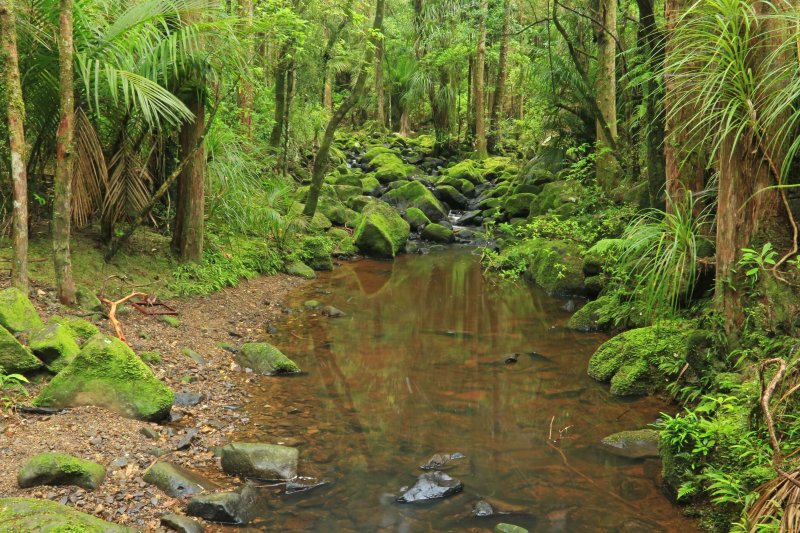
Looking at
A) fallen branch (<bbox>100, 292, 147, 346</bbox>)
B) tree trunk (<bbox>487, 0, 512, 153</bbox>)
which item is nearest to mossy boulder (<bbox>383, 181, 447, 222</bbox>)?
tree trunk (<bbox>487, 0, 512, 153</bbox>)

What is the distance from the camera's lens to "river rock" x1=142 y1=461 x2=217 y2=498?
402 cm

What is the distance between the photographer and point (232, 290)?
31.0 feet

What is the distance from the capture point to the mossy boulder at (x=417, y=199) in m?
18.2

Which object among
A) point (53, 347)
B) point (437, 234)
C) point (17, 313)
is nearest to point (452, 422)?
point (53, 347)

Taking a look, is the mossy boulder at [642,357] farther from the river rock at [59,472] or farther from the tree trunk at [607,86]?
the tree trunk at [607,86]

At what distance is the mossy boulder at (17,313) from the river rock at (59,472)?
5.56ft

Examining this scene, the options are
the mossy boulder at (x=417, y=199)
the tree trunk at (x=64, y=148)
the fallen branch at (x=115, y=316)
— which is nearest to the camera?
the tree trunk at (x=64, y=148)

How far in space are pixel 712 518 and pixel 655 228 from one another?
9.56 feet

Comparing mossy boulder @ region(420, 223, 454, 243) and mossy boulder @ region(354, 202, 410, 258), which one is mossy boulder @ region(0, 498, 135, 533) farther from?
mossy boulder @ region(420, 223, 454, 243)

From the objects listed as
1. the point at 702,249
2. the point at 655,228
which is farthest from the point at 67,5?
the point at 702,249

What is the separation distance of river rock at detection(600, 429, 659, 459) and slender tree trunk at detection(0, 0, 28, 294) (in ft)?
17.5

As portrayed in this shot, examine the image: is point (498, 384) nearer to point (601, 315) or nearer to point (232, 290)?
point (601, 315)

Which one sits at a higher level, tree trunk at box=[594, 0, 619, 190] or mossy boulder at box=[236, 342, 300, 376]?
tree trunk at box=[594, 0, 619, 190]

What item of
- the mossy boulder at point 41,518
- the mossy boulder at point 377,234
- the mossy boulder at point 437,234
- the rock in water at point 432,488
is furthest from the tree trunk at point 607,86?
the mossy boulder at point 41,518
